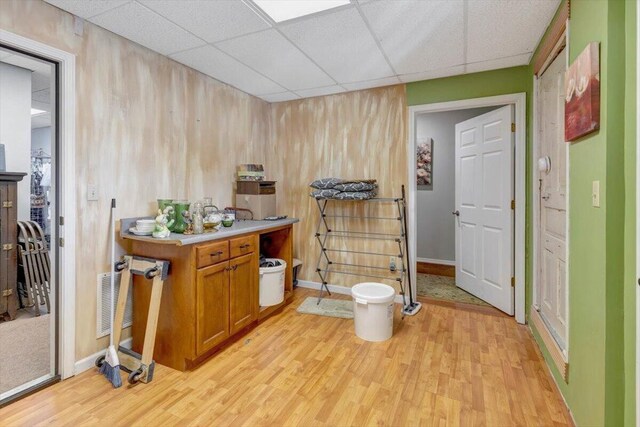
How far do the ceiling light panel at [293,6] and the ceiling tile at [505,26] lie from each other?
0.89m

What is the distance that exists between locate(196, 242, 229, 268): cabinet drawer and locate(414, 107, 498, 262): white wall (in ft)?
11.7

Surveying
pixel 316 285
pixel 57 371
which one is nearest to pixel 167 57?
pixel 57 371

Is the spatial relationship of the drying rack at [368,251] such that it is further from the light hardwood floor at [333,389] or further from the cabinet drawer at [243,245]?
the cabinet drawer at [243,245]

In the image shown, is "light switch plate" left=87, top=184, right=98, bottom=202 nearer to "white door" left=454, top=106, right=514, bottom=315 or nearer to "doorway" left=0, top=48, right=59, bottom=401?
"doorway" left=0, top=48, right=59, bottom=401

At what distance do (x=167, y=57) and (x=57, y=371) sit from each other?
2.52 m

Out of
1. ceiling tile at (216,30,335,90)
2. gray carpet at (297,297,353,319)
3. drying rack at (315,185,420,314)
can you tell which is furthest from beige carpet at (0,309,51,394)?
ceiling tile at (216,30,335,90)

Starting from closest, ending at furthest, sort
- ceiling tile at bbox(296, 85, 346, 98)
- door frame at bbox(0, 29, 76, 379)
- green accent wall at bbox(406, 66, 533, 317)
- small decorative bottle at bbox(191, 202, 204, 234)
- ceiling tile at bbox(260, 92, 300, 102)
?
door frame at bbox(0, 29, 76, 379) < small decorative bottle at bbox(191, 202, 204, 234) < green accent wall at bbox(406, 66, 533, 317) < ceiling tile at bbox(296, 85, 346, 98) < ceiling tile at bbox(260, 92, 300, 102)

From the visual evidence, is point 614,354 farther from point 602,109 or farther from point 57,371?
point 57,371

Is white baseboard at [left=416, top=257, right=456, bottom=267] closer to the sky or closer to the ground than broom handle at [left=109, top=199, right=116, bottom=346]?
closer to the ground

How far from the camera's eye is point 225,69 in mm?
3037

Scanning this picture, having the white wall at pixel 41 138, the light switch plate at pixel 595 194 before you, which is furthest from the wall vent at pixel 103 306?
the white wall at pixel 41 138

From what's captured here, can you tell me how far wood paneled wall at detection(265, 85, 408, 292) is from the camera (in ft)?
11.8

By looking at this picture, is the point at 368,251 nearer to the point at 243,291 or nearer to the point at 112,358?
the point at 243,291

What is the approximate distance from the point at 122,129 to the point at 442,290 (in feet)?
12.4
